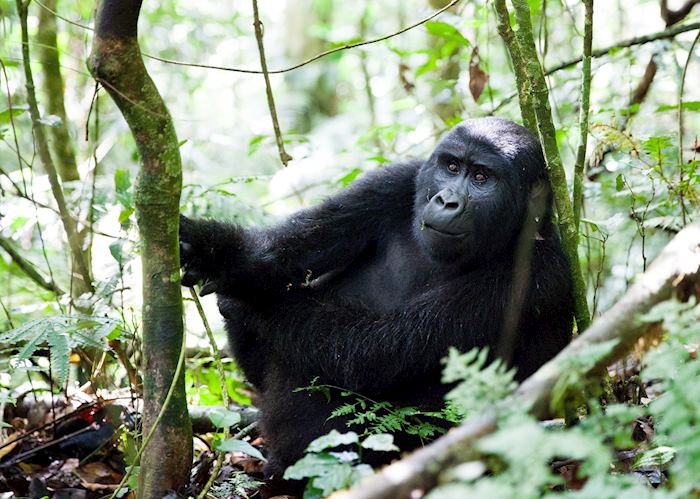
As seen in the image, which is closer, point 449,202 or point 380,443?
point 380,443

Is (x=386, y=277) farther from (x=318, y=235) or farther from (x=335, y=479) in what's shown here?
(x=335, y=479)

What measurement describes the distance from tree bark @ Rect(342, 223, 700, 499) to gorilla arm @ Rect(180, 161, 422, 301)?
2.11 meters

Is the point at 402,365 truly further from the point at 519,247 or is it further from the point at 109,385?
the point at 109,385

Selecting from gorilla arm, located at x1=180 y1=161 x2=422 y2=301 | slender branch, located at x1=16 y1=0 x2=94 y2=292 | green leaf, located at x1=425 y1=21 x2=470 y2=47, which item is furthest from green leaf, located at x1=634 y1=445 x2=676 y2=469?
green leaf, located at x1=425 y1=21 x2=470 y2=47

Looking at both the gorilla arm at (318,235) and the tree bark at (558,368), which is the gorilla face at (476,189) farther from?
the tree bark at (558,368)

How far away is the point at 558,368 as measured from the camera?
1.94m

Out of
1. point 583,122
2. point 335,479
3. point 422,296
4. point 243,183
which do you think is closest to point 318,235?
point 422,296

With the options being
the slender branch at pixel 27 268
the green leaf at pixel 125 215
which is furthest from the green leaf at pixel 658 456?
the slender branch at pixel 27 268

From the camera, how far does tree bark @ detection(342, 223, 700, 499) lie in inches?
66.2

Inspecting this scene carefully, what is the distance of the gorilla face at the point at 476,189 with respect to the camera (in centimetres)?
381

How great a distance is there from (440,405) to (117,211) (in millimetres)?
2076

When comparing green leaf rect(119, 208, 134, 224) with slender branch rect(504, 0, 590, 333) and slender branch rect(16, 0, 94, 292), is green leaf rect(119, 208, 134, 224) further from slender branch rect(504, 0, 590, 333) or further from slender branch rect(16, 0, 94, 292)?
slender branch rect(504, 0, 590, 333)

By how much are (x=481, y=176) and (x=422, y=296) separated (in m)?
0.67

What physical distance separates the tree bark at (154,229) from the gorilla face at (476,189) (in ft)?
4.90
